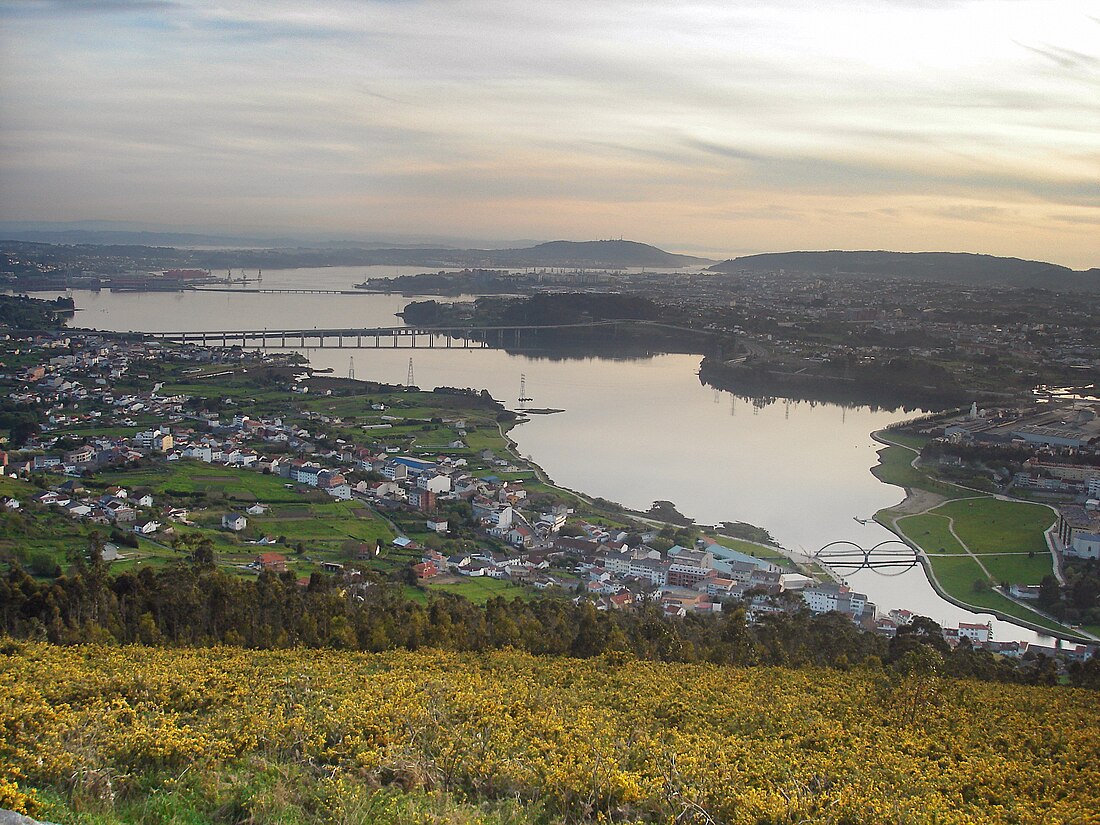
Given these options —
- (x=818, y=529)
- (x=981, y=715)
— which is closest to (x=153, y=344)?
(x=818, y=529)

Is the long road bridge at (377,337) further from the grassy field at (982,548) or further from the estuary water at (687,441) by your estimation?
the grassy field at (982,548)

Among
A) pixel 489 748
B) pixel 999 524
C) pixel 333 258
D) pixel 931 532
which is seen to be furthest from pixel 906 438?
pixel 333 258

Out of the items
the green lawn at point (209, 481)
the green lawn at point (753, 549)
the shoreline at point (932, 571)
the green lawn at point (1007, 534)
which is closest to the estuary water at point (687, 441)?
the shoreline at point (932, 571)

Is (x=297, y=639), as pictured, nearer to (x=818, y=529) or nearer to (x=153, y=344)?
(x=818, y=529)

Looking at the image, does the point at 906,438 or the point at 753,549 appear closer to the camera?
the point at 753,549

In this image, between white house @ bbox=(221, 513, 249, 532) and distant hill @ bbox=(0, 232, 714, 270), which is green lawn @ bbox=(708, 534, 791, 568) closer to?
white house @ bbox=(221, 513, 249, 532)

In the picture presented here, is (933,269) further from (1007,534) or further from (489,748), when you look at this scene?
(489,748)
